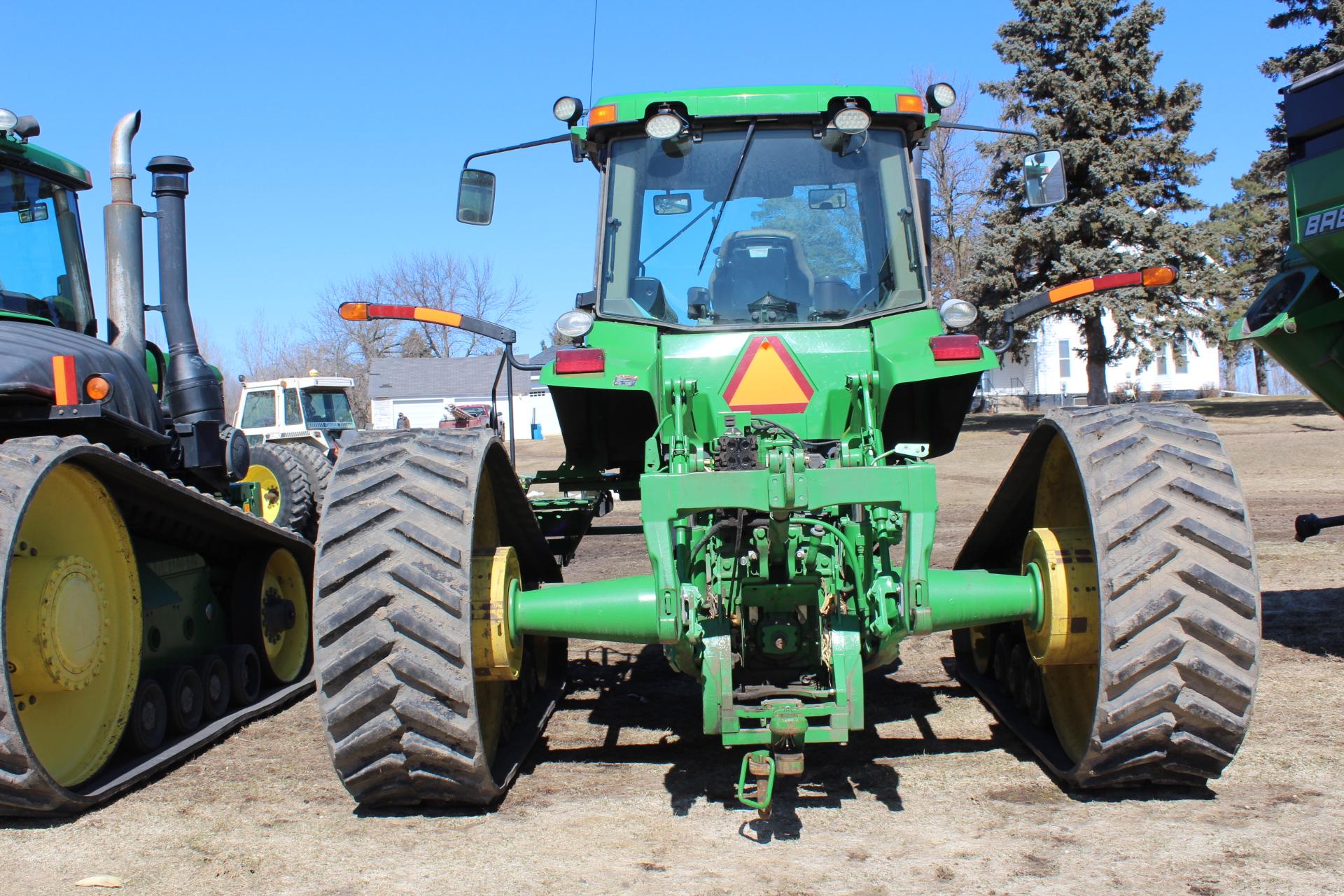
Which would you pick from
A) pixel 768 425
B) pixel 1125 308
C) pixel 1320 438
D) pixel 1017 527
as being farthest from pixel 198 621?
pixel 1125 308

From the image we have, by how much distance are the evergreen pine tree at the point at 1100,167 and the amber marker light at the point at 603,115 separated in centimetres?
2464

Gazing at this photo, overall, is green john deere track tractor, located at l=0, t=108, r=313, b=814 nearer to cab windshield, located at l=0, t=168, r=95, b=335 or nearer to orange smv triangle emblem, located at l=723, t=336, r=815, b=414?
cab windshield, located at l=0, t=168, r=95, b=335

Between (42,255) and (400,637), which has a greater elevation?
(42,255)

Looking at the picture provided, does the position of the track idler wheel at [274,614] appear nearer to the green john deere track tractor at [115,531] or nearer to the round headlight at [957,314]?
the green john deere track tractor at [115,531]

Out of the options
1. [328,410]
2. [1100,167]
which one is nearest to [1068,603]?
[328,410]

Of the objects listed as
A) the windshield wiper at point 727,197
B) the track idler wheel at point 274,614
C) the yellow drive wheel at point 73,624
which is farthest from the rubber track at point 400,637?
the track idler wheel at point 274,614

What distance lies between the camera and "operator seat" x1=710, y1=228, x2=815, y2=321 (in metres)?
5.67

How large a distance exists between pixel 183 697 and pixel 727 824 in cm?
298

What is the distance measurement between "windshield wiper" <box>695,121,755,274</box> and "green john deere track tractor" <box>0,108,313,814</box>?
8.78ft

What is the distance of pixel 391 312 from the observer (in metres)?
5.32

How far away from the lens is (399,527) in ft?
14.1

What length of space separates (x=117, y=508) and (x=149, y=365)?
193cm

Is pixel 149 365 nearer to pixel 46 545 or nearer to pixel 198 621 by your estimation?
pixel 198 621

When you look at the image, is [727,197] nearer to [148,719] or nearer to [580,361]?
[580,361]
